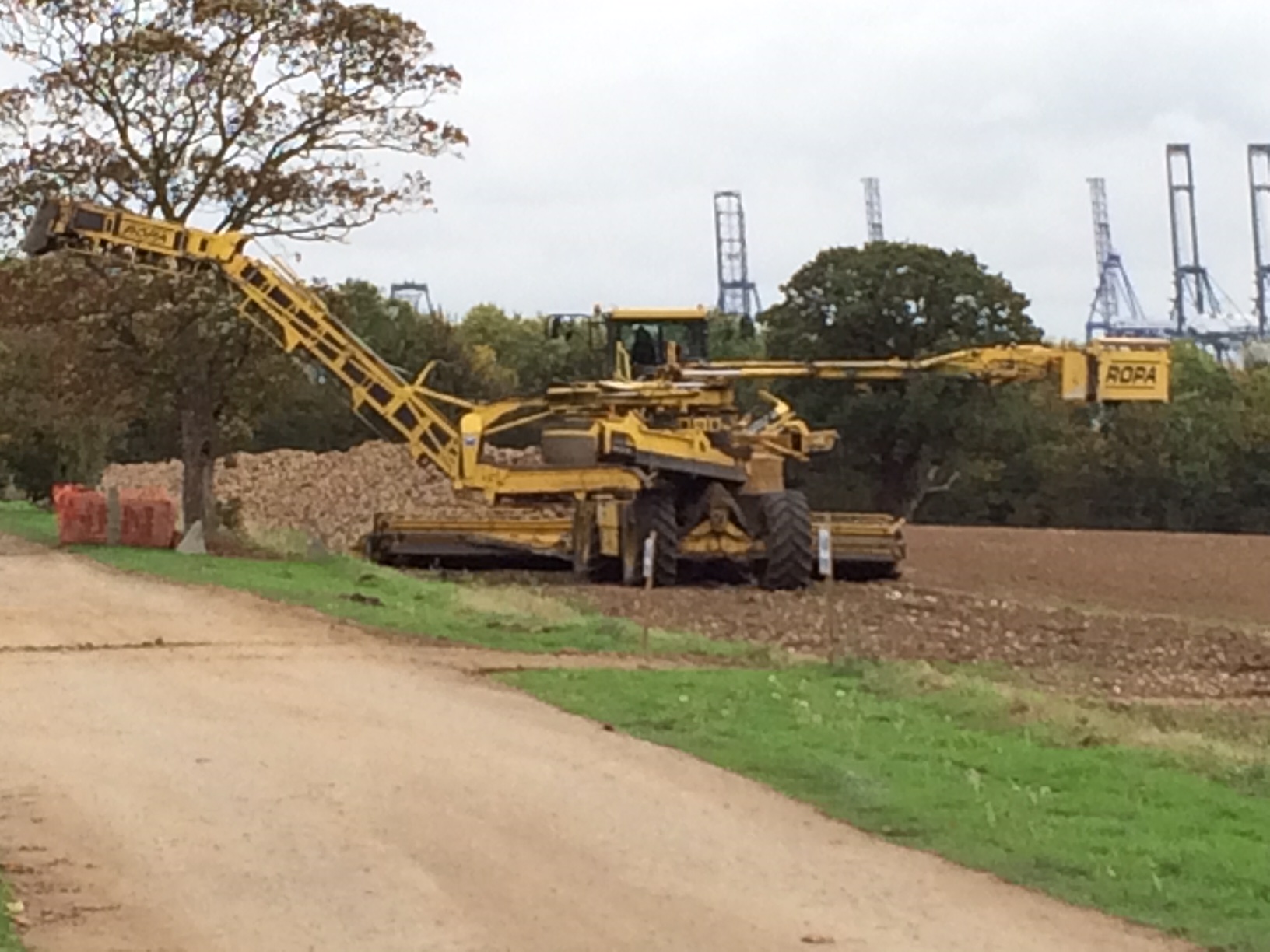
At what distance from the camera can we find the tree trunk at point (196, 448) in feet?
114

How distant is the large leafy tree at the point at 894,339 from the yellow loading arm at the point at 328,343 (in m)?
34.5

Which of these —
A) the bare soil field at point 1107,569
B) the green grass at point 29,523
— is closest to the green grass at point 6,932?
the green grass at point 29,523

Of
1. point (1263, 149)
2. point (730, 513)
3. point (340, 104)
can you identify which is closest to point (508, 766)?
point (730, 513)

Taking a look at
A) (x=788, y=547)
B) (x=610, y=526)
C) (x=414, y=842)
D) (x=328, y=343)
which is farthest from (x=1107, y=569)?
(x=414, y=842)

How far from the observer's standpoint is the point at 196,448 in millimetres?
34781

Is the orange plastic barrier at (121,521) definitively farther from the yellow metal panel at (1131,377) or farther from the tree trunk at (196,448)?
the yellow metal panel at (1131,377)

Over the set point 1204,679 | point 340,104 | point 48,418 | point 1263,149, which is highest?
point 1263,149

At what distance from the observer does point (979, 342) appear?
6969 centimetres

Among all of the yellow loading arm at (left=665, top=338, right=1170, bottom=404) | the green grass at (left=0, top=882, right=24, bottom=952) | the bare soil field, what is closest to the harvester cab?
the yellow loading arm at (left=665, top=338, right=1170, bottom=404)

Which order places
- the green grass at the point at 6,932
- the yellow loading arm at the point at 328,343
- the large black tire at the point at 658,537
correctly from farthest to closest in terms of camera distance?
the yellow loading arm at the point at 328,343, the large black tire at the point at 658,537, the green grass at the point at 6,932

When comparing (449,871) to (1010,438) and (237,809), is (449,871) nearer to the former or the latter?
(237,809)

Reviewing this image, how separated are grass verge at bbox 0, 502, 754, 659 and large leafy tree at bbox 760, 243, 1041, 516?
36.7m

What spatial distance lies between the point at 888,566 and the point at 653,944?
2648 centimetres

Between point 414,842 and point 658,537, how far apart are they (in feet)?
70.1
